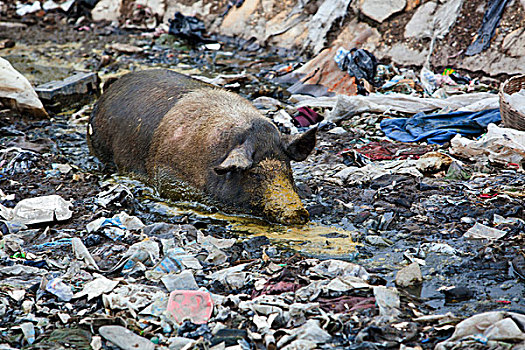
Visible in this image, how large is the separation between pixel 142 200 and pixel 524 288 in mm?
3453

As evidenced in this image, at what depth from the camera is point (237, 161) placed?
15.4 feet

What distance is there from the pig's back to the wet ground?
242mm

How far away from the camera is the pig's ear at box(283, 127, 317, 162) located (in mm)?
5062

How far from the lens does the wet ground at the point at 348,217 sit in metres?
3.75

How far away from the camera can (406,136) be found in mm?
6855

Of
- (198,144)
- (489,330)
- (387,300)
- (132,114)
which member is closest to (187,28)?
(132,114)

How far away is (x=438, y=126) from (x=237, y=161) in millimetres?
3160

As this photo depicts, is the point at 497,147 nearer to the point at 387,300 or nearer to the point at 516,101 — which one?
the point at 516,101

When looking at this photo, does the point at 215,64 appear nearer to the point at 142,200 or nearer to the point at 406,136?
the point at 406,136

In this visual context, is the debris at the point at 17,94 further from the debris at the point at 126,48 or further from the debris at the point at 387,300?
the debris at the point at 387,300

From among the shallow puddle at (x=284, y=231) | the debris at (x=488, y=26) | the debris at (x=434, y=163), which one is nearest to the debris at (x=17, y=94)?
the shallow puddle at (x=284, y=231)

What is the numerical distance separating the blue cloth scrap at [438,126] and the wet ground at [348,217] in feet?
0.74

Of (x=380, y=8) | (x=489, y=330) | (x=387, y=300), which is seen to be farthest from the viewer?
(x=380, y=8)

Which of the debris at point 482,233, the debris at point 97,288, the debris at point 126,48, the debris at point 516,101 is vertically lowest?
the debris at point 126,48
